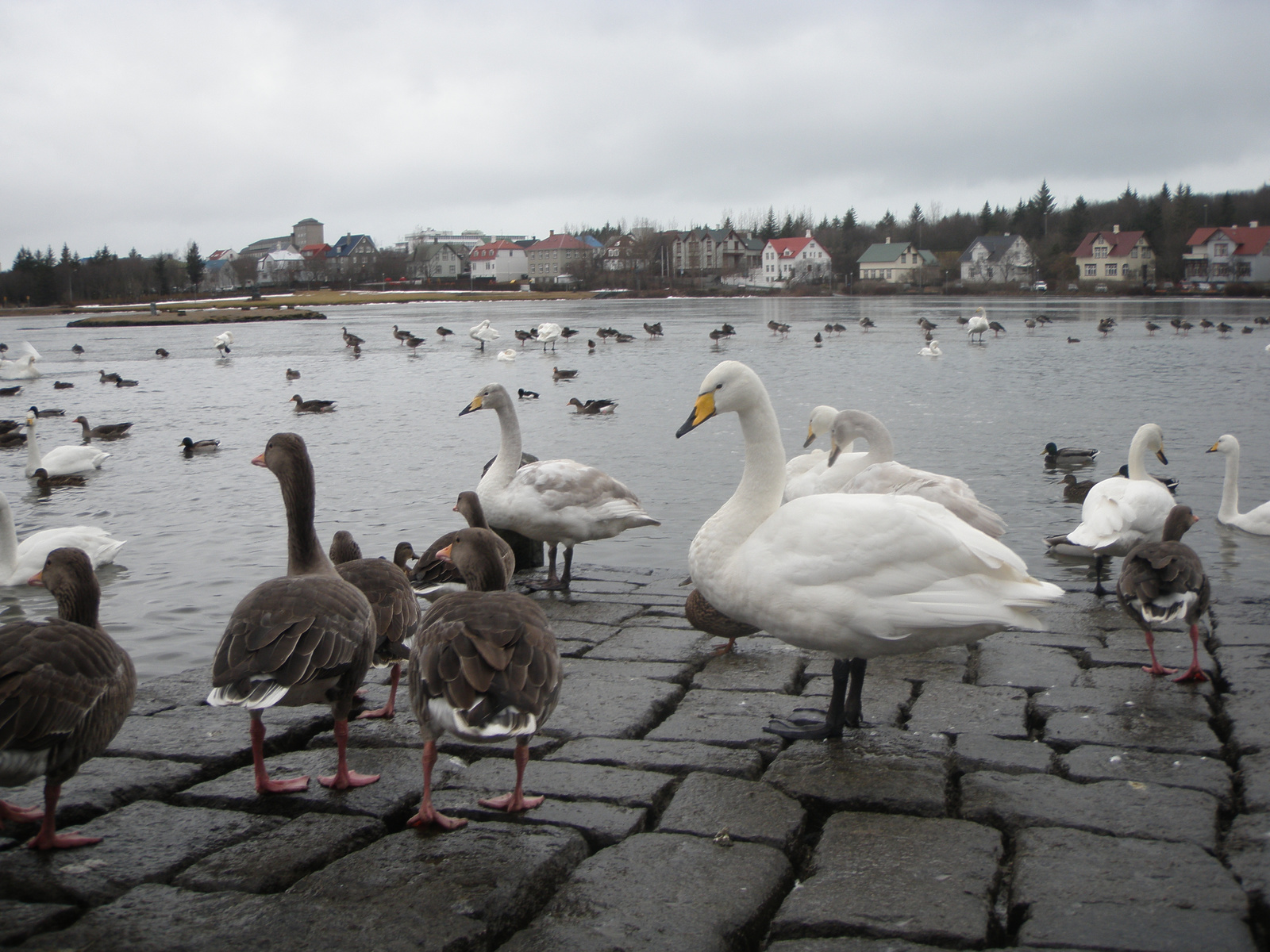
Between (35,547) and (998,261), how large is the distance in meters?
102

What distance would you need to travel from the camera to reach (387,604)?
4207 millimetres

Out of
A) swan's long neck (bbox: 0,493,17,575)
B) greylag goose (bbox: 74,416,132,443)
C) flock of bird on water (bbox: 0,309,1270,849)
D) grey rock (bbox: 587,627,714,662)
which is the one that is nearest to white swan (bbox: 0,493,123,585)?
swan's long neck (bbox: 0,493,17,575)

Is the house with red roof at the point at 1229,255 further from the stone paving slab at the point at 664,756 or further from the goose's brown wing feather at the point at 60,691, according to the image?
the goose's brown wing feather at the point at 60,691

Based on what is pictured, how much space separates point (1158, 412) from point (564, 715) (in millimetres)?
14831

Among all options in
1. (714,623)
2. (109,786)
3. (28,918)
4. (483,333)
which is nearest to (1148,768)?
(714,623)

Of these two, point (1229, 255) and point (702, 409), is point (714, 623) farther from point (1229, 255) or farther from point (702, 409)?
point (1229, 255)

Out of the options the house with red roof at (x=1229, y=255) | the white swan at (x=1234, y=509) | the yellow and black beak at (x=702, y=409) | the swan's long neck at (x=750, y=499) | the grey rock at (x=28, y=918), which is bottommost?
the white swan at (x=1234, y=509)

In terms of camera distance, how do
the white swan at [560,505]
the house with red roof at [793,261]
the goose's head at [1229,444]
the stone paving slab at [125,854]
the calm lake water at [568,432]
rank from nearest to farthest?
the stone paving slab at [125,854] < the white swan at [560,505] < the calm lake water at [568,432] < the goose's head at [1229,444] < the house with red roof at [793,261]

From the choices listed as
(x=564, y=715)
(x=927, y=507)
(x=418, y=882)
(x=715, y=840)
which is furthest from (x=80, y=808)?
(x=927, y=507)

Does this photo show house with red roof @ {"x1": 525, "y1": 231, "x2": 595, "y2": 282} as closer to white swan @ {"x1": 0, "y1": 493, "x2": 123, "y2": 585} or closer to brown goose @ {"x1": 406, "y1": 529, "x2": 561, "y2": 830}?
white swan @ {"x1": 0, "y1": 493, "x2": 123, "y2": 585}

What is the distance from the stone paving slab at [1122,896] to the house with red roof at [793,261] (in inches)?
4598

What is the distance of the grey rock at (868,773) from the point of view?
3.28m

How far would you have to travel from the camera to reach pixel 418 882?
2.71 m

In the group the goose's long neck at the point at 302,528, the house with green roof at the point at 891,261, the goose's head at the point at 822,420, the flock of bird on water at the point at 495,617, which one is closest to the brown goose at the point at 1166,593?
the flock of bird on water at the point at 495,617
